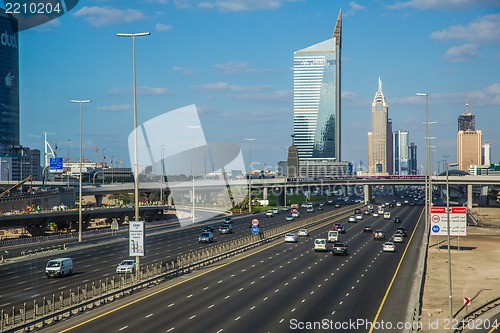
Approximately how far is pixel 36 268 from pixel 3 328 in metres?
28.1

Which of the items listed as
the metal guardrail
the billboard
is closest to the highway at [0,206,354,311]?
the metal guardrail

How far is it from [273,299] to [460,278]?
19.8 m

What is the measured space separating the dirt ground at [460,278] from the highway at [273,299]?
157 centimetres

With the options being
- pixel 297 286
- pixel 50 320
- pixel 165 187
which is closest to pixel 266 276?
pixel 297 286

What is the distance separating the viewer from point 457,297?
135ft

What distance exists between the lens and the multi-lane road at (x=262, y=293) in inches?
1204

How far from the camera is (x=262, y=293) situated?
4009cm

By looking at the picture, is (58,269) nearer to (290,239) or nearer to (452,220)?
(290,239)

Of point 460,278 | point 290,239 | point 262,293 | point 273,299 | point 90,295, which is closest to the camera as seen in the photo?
point 90,295

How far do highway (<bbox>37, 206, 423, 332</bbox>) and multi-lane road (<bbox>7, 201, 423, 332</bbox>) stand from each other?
5cm

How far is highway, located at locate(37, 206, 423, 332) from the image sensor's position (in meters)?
30.4

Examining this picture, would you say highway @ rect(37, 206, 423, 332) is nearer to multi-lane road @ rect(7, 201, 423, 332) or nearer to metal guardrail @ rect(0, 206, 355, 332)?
multi-lane road @ rect(7, 201, 423, 332)

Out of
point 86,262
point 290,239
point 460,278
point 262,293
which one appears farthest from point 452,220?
point 86,262

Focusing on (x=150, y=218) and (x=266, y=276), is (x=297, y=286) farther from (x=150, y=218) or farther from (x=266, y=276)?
(x=150, y=218)
